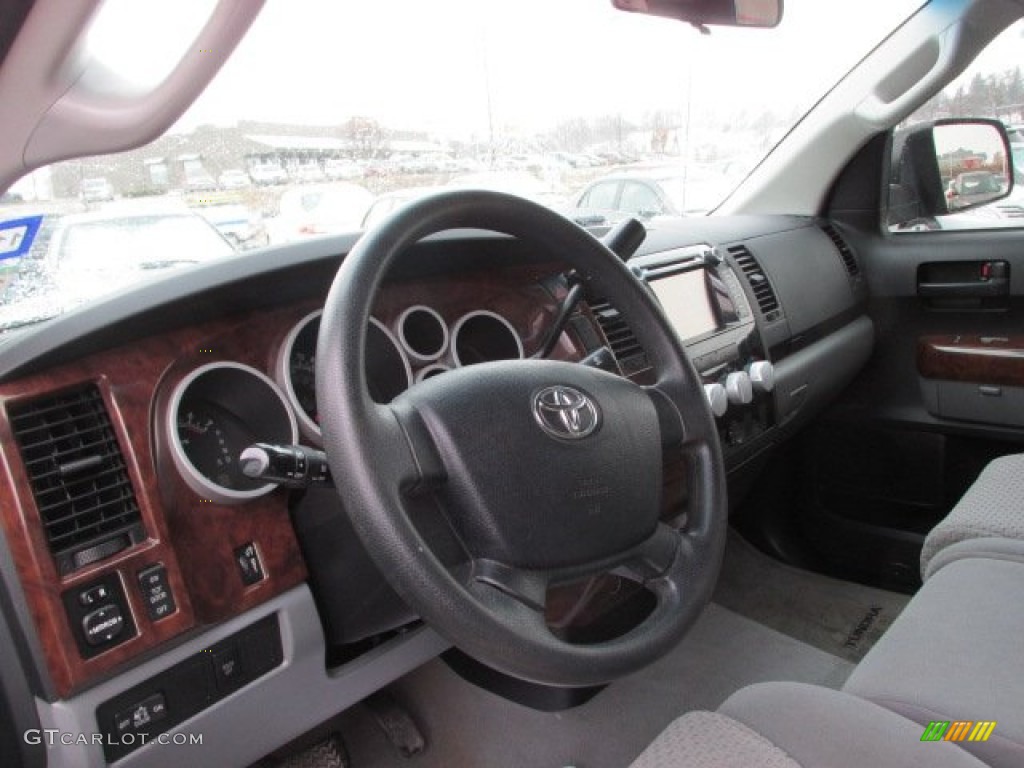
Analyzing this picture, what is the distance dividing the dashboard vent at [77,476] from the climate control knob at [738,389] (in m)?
1.45

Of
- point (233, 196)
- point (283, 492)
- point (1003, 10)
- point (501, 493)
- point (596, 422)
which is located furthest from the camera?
point (1003, 10)

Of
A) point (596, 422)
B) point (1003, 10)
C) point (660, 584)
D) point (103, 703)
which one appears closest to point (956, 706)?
point (660, 584)

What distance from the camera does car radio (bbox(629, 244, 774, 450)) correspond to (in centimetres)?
216

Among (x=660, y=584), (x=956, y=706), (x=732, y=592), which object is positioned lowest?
(x=732, y=592)

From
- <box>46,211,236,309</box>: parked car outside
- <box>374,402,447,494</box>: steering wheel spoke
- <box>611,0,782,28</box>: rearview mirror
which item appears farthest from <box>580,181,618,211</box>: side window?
<box>374,402,447,494</box>: steering wheel spoke

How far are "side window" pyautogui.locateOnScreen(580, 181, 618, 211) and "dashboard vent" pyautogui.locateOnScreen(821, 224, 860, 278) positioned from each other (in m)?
0.89

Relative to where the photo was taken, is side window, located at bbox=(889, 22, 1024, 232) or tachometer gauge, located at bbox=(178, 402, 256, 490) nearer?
tachometer gauge, located at bbox=(178, 402, 256, 490)

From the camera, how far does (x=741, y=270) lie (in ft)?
8.26

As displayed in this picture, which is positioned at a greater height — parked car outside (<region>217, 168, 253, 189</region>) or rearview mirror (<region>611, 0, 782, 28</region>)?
rearview mirror (<region>611, 0, 782, 28</region>)

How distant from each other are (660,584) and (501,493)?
31 cm

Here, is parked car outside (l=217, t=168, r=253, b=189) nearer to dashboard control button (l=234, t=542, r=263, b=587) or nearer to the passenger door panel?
dashboard control button (l=234, t=542, r=263, b=587)

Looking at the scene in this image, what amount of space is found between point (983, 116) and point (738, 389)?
5.35 ft

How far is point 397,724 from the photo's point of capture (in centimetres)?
205

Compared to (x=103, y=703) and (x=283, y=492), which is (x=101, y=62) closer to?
(x=283, y=492)
